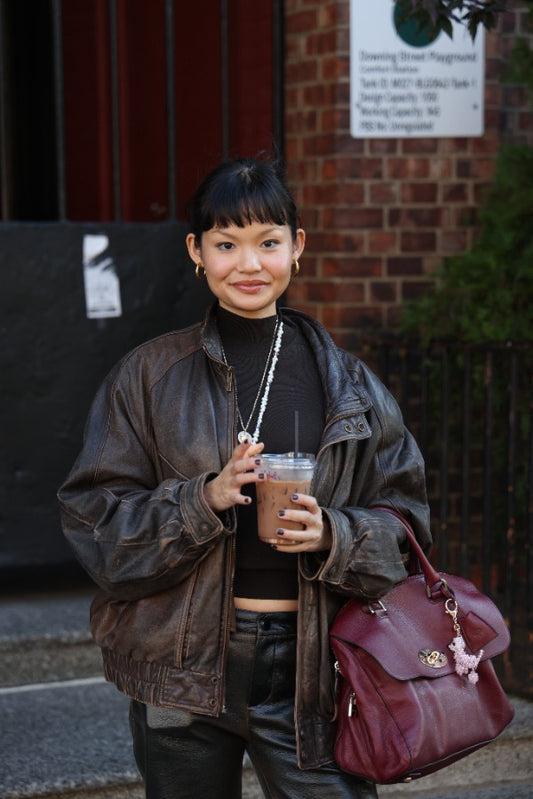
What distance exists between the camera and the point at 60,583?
17.2ft

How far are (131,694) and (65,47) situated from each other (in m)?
3.94

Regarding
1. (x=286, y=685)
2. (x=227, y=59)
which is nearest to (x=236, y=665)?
(x=286, y=685)

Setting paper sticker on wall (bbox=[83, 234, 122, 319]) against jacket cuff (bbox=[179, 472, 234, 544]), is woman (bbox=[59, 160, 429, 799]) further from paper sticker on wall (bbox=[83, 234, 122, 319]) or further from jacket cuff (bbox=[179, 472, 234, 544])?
paper sticker on wall (bbox=[83, 234, 122, 319])

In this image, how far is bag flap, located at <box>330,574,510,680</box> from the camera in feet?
7.98

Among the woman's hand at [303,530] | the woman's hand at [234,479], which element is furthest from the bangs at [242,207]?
the woman's hand at [303,530]

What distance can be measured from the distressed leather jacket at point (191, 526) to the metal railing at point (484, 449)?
198 centimetres

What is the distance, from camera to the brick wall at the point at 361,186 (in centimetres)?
511

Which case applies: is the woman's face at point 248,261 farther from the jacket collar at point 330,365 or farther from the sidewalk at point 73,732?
the sidewalk at point 73,732

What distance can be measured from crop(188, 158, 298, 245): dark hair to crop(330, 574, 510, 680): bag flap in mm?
790

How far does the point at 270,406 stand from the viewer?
258 cm

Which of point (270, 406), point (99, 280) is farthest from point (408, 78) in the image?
point (270, 406)

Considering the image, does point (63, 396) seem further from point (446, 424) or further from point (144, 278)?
point (446, 424)

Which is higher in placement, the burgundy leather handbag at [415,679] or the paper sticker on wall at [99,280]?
the paper sticker on wall at [99,280]

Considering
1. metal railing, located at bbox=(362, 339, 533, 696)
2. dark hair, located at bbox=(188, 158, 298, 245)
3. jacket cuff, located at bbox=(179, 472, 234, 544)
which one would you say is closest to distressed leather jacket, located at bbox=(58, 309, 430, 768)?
jacket cuff, located at bbox=(179, 472, 234, 544)
